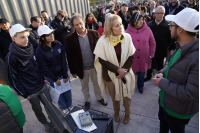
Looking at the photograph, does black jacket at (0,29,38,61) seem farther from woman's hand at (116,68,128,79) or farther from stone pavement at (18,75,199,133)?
woman's hand at (116,68,128,79)

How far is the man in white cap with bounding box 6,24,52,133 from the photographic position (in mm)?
1715

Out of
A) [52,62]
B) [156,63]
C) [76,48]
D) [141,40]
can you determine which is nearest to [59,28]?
[76,48]

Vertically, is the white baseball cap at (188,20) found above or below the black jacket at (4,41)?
above

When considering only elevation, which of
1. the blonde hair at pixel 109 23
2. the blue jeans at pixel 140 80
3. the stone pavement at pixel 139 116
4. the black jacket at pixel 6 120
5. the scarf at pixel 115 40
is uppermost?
the blonde hair at pixel 109 23

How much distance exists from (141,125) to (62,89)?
1.60m

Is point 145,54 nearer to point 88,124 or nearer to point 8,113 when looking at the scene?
point 88,124

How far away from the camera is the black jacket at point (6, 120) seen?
1.32 metres

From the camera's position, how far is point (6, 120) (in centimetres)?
136

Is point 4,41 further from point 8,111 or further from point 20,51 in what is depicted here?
point 8,111

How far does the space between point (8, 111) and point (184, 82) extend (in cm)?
189

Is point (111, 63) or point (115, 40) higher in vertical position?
point (115, 40)

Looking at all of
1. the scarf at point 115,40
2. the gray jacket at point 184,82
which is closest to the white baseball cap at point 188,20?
the gray jacket at point 184,82

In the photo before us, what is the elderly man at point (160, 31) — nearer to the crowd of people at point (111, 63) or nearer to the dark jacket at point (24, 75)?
the crowd of people at point (111, 63)

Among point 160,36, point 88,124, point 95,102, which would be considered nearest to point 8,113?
point 88,124
